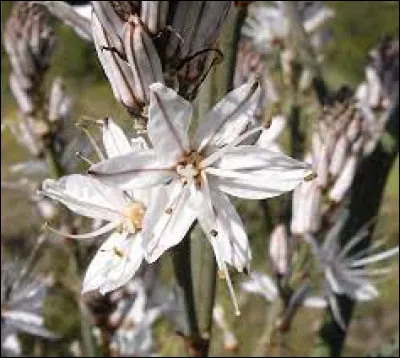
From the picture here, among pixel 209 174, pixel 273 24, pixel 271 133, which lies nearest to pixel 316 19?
pixel 273 24

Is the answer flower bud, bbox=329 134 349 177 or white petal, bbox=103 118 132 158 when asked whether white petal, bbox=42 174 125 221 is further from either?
flower bud, bbox=329 134 349 177

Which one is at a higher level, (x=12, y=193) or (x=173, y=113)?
(x=173, y=113)

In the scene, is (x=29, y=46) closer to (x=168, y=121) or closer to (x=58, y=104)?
(x=58, y=104)

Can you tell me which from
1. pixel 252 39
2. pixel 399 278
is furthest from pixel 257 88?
pixel 399 278

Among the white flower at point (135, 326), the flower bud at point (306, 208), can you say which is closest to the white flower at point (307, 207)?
the flower bud at point (306, 208)

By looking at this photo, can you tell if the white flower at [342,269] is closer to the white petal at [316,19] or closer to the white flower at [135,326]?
the white flower at [135,326]

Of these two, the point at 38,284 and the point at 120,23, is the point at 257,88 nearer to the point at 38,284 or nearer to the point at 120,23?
the point at 120,23
